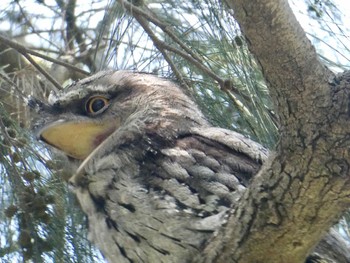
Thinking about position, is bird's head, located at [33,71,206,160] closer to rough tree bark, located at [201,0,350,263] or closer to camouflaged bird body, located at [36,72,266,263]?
camouflaged bird body, located at [36,72,266,263]

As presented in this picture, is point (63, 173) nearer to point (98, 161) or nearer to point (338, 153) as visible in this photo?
point (98, 161)

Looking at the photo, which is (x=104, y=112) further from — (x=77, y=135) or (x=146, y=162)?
(x=146, y=162)

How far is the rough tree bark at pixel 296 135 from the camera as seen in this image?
190cm

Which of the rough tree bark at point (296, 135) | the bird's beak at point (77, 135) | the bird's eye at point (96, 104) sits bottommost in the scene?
the rough tree bark at point (296, 135)

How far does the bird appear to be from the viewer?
2.39 meters

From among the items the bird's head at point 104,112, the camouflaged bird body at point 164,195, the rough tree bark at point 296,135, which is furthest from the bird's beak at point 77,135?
the rough tree bark at point 296,135

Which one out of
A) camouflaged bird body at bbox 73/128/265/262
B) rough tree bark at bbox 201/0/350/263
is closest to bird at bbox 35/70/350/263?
camouflaged bird body at bbox 73/128/265/262

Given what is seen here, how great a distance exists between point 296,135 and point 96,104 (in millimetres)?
1059

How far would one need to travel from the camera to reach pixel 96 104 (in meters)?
2.85

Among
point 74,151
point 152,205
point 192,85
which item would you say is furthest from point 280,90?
point 192,85

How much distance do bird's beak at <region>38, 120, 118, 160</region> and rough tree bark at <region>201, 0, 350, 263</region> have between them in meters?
0.90

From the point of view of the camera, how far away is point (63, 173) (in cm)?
305

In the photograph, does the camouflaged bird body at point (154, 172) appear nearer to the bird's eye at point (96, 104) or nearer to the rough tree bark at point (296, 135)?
the bird's eye at point (96, 104)

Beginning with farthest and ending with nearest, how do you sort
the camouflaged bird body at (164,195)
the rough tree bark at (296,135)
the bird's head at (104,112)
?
the bird's head at (104,112), the camouflaged bird body at (164,195), the rough tree bark at (296,135)
